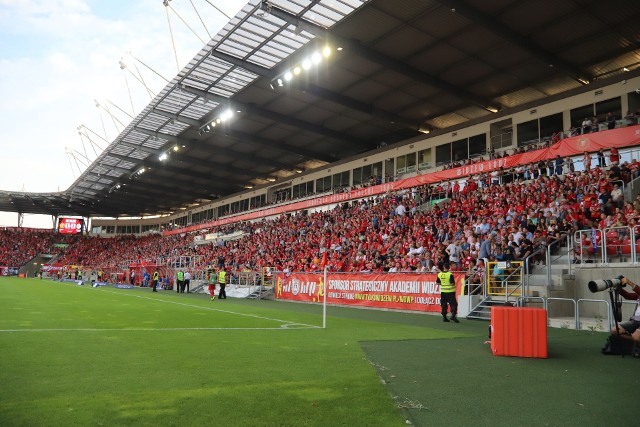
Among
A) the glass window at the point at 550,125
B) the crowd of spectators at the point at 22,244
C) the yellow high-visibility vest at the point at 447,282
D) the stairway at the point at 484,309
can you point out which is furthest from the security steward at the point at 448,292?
the crowd of spectators at the point at 22,244

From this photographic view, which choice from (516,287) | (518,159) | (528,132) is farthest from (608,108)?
(516,287)

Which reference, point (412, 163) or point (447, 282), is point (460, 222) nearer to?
point (447, 282)

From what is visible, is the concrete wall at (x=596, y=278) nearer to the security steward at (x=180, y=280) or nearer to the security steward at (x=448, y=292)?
the security steward at (x=448, y=292)

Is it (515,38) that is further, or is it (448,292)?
(515,38)

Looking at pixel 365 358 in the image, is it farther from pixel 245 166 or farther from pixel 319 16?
pixel 245 166

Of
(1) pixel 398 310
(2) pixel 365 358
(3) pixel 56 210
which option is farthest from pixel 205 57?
(3) pixel 56 210

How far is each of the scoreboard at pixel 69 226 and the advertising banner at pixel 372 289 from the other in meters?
63.9

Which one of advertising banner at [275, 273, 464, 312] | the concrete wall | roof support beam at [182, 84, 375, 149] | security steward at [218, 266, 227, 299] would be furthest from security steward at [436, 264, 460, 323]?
roof support beam at [182, 84, 375, 149]

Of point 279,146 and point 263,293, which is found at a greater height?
point 279,146

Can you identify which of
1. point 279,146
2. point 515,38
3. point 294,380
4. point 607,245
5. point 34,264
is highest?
point 515,38

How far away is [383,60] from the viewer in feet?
80.8

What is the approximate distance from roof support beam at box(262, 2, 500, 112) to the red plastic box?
55.3 ft

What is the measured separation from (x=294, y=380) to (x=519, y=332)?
165 inches

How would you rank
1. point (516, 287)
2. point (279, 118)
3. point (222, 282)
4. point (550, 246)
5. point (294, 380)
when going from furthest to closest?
point (279, 118), point (222, 282), point (550, 246), point (516, 287), point (294, 380)
